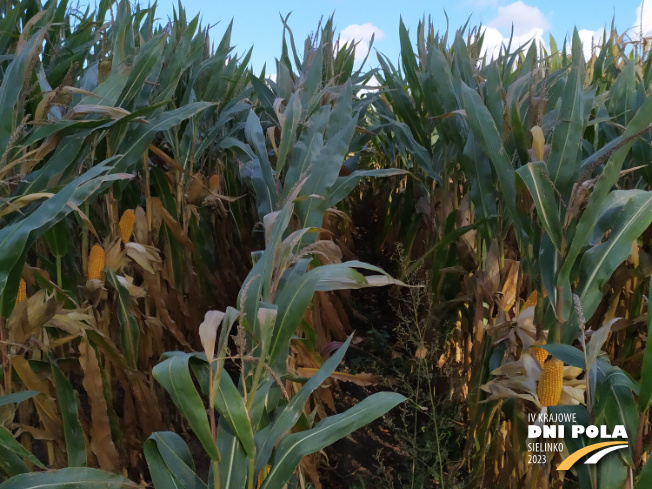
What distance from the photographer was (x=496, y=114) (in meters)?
1.42

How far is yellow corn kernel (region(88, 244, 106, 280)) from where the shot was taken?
1.34 metres

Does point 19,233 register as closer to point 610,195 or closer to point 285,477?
point 285,477

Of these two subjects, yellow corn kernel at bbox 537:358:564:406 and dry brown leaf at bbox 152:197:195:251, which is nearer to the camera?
yellow corn kernel at bbox 537:358:564:406

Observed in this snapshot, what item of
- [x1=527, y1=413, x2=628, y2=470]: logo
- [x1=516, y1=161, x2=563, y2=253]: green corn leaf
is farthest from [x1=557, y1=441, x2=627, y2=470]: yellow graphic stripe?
[x1=516, y1=161, x2=563, y2=253]: green corn leaf

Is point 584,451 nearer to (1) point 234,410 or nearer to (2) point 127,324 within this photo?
(1) point 234,410

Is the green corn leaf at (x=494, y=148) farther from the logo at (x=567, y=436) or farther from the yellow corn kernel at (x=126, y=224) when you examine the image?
the yellow corn kernel at (x=126, y=224)

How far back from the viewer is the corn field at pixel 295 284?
0.90 metres

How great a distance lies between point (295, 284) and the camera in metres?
0.94

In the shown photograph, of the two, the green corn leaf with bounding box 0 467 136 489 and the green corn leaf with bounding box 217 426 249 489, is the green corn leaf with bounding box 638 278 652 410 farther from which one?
the green corn leaf with bounding box 0 467 136 489

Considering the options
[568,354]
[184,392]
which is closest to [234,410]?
[184,392]

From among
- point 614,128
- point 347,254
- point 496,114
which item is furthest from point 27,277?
point 614,128

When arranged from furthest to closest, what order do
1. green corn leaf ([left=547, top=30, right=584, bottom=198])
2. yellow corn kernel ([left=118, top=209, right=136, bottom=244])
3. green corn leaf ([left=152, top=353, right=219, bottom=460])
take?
1. yellow corn kernel ([left=118, top=209, right=136, bottom=244])
2. green corn leaf ([left=547, top=30, right=584, bottom=198])
3. green corn leaf ([left=152, top=353, right=219, bottom=460])

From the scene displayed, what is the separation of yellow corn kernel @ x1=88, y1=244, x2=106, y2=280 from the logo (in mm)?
1136

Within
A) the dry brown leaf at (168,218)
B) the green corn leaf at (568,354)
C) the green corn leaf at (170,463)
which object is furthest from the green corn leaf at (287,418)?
the dry brown leaf at (168,218)
